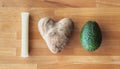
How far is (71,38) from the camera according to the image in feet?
2.66

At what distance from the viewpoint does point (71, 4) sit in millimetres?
820

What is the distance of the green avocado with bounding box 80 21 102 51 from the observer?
0.75 meters

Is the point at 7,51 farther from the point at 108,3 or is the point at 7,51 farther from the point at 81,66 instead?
the point at 108,3

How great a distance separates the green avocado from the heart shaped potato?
58mm

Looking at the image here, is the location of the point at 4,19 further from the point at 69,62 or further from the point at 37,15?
the point at 69,62

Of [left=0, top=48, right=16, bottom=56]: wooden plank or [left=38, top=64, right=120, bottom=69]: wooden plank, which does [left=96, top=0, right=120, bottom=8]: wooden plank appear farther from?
[left=0, top=48, right=16, bottom=56]: wooden plank

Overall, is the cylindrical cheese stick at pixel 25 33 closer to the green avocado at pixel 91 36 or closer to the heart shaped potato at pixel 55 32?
the heart shaped potato at pixel 55 32

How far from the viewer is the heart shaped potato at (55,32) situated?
77 cm

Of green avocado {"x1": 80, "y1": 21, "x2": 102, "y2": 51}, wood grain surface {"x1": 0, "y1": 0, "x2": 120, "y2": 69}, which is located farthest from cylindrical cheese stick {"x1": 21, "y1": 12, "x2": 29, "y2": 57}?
green avocado {"x1": 80, "y1": 21, "x2": 102, "y2": 51}

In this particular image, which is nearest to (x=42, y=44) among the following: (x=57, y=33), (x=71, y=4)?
(x=57, y=33)

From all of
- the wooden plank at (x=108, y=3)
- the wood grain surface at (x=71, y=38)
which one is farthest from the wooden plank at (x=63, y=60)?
the wooden plank at (x=108, y=3)

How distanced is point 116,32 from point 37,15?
29cm

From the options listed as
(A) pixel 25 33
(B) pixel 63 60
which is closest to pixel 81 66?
(B) pixel 63 60

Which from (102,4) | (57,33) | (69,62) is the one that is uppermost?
(102,4)
